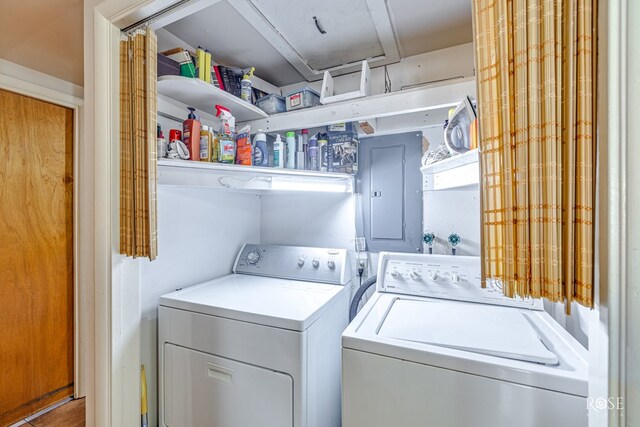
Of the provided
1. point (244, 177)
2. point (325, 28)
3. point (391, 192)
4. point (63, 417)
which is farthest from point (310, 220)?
point (63, 417)

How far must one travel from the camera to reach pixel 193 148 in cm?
148

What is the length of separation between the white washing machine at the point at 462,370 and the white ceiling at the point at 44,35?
2020 mm

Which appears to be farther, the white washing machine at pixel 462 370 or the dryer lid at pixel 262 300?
the dryer lid at pixel 262 300

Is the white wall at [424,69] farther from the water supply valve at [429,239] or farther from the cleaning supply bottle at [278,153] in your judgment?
the water supply valve at [429,239]

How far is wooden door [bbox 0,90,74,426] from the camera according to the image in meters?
1.79

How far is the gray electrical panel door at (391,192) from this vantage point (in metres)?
1.84

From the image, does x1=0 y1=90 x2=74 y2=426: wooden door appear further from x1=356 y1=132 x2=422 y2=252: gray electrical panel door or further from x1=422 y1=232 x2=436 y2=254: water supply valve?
x1=422 y1=232 x2=436 y2=254: water supply valve

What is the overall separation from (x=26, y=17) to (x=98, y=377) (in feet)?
5.75

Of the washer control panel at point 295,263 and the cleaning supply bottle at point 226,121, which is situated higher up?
the cleaning supply bottle at point 226,121

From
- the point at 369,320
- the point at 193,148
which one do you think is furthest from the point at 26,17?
the point at 369,320

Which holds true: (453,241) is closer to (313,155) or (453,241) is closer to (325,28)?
(313,155)

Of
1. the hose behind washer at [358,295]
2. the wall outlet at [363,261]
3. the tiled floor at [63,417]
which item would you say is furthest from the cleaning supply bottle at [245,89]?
the tiled floor at [63,417]

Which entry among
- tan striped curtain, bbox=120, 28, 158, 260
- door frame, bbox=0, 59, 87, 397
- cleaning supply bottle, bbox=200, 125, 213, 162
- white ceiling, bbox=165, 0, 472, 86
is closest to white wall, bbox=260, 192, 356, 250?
cleaning supply bottle, bbox=200, 125, 213, 162

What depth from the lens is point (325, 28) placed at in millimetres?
1577
